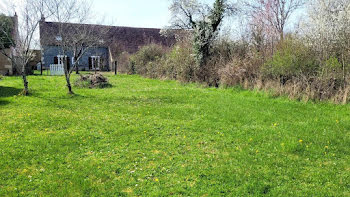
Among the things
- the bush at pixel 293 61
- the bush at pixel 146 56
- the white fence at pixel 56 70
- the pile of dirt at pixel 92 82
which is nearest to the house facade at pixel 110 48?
the white fence at pixel 56 70

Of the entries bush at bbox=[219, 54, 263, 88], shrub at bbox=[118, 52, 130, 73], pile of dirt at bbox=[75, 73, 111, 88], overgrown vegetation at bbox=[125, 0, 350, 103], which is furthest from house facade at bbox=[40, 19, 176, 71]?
bush at bbox=[219, 54, 263, 88]

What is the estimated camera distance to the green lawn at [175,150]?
3.88m

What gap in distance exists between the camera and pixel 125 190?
3.79m

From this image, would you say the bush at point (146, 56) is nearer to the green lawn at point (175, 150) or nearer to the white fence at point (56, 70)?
the white fence at point (56, 70)

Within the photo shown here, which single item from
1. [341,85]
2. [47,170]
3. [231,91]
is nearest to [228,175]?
[47,170]

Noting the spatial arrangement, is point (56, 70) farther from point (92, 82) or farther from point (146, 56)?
point (92, 82)

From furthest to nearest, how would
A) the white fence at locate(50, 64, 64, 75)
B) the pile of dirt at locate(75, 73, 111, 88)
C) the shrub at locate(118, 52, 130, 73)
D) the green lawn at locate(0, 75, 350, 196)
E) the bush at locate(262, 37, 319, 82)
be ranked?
the shrub at locate(118, 52, 130, 73), the white fence at locate(50, 64, 64, 75), the pile of dirt at locate(75, 73, 111, 88), the bush at locate(262, 37, 319, 82), the green lawn at locate(0, 75, 350, 196)

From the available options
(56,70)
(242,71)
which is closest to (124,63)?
(56,70)

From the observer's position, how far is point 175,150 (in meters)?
5.27

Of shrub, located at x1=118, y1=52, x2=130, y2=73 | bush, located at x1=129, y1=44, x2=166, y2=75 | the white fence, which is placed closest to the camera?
bush, located at x1=129, y1=44, x2=166, y2=75

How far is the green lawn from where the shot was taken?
3.88 m

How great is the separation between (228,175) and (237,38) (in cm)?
1269

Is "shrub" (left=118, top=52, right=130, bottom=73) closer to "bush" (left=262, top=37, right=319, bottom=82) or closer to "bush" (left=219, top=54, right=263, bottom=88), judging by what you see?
"bush" (left=219, top=54, right=263, bottom=88)

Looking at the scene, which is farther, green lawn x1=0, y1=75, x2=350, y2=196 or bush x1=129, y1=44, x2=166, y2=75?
bush x1=129, y1=44, x2=166, y2=75
